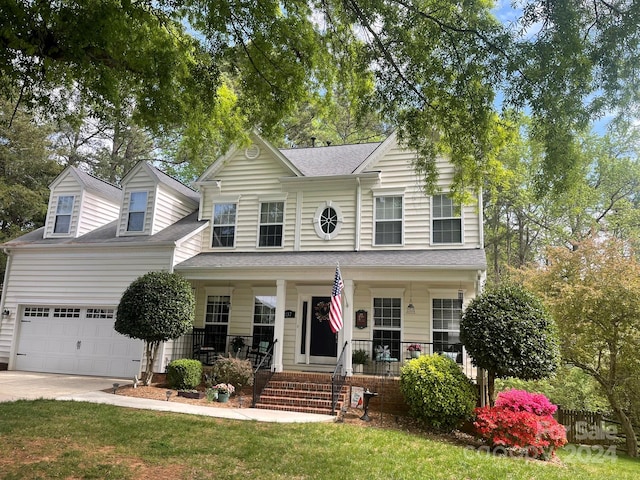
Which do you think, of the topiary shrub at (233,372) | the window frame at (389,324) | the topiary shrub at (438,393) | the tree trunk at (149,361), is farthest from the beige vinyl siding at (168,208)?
the topiary shrub at (438,393)

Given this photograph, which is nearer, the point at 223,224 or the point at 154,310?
the point at 154,310

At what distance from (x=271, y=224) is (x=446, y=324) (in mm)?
6287

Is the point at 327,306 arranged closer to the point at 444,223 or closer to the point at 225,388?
the point at 225,388

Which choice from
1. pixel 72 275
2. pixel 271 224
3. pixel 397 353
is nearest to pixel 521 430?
pixel 397 353

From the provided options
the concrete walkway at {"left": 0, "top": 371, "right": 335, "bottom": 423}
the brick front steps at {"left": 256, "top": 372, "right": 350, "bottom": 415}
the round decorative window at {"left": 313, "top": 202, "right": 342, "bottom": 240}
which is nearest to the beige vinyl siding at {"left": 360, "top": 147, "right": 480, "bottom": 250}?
the round decorative window at {"left": 313, "top": 202, "right": 342, "bottom": 240}

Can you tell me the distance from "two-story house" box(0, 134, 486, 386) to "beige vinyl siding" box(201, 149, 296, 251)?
0.12ft

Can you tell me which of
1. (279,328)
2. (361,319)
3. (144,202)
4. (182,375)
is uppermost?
(144,202)

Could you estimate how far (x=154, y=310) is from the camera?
1127 centimetres

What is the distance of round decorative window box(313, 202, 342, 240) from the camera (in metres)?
13.9

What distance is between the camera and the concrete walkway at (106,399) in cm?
920

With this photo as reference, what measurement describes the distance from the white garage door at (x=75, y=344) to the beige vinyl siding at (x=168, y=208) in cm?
324

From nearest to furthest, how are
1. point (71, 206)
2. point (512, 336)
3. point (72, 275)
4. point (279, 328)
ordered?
point (512, 336), point (279, 328), point (72, 275), point (71, 206)

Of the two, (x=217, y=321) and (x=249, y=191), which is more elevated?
(x=249, y=191)

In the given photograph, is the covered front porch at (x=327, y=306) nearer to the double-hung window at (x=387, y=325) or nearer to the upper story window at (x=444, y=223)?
the double-hung window at (x=387, y=325)
